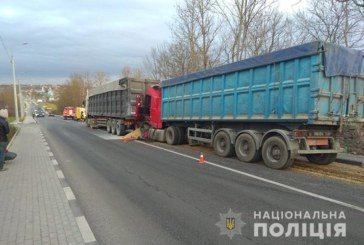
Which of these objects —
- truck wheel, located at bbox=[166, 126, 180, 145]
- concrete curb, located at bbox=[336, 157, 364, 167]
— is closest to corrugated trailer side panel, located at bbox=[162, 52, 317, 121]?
truck wheel, located at bbox=[166, 126, 180, 145]

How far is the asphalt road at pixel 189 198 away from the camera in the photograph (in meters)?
5.55

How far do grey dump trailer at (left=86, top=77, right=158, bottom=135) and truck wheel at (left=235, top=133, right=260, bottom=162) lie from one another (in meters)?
11.8

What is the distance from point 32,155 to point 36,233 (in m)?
9.22

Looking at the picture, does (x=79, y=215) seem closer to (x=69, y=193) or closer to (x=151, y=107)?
(x=69, y=193)

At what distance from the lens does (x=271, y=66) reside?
38.8 feet

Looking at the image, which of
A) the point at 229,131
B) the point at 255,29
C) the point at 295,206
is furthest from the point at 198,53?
the point at 295,206

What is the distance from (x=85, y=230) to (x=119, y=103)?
20.4 m

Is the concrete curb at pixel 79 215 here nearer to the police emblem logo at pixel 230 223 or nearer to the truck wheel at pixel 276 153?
the police emblem logo at pixel 230 223

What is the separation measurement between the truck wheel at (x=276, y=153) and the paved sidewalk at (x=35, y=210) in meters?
5.76

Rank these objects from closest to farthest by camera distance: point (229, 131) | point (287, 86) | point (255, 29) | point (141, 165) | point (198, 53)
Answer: point (287, 86)
point (141, 165)
point (229, 131)
point (255, 29)
point (198, 53)

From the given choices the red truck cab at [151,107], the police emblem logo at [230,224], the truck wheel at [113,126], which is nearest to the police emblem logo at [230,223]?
the police emblem logo at [230,224]

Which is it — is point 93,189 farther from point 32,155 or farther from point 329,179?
point 32,155

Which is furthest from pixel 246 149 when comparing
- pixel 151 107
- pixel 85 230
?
pixel 151 107

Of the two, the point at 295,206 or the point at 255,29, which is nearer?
the point at 295,206
